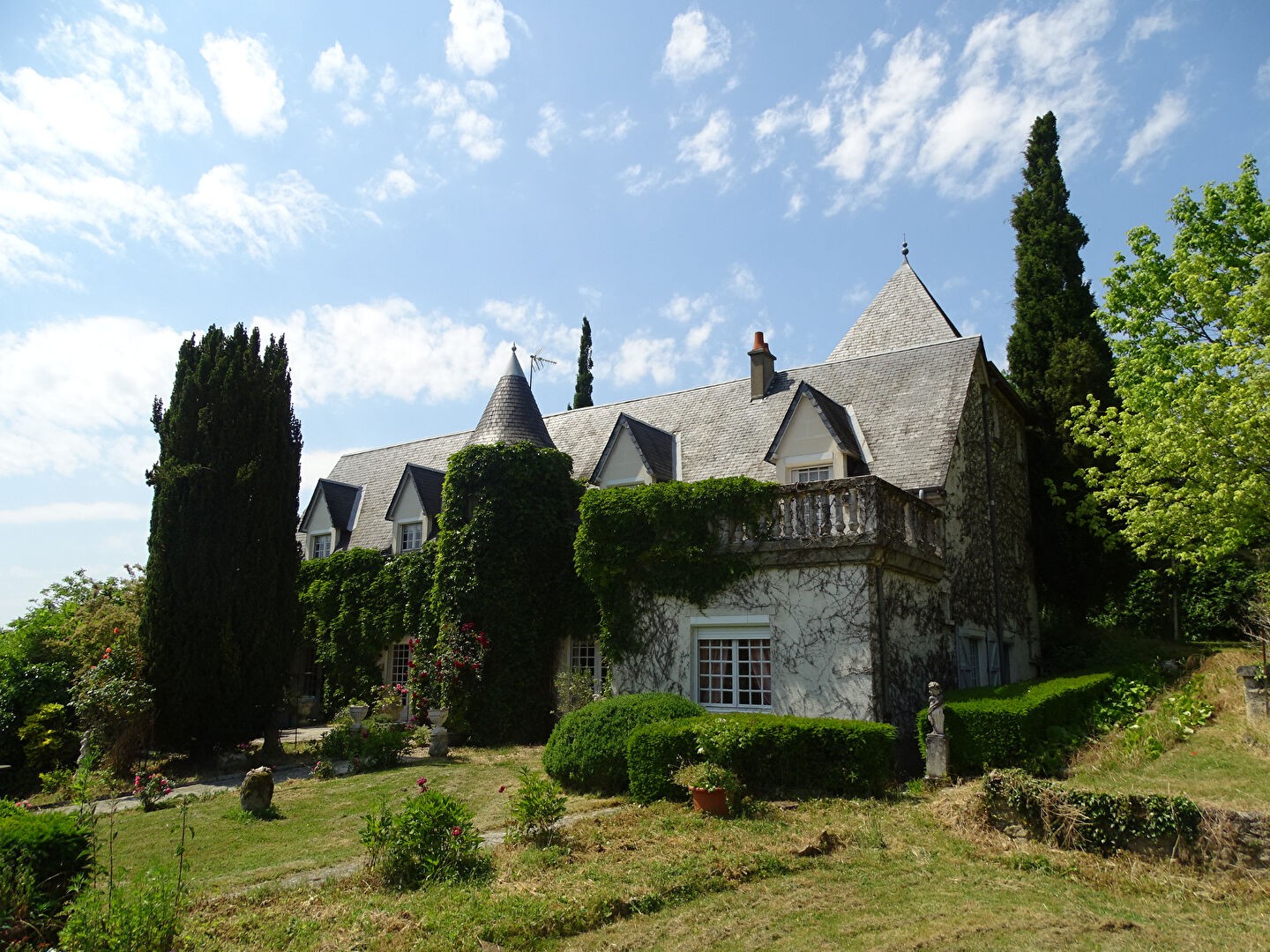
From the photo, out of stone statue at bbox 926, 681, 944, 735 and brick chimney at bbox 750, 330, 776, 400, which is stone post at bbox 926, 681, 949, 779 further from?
brick chimney at bbox 750, 330, 776, 400

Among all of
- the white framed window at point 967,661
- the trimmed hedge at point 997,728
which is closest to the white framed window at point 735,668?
the trimmed hedge at point 997,728

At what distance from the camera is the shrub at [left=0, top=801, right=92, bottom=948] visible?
5926 millimetres

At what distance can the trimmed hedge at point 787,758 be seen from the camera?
11117 mm

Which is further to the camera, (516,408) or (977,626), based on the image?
(516,408)

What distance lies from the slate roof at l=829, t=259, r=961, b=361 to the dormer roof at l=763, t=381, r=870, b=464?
358 cm

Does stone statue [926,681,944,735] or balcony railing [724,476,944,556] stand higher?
balcony railing [724,476,944,556]

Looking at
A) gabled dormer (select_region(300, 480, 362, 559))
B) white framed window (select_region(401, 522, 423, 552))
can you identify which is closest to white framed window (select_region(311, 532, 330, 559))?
gabled dormer (select_region(300, 480, 362, 559))

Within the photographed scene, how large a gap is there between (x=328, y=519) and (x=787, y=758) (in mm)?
Result: 18810

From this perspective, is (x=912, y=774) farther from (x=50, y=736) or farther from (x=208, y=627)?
(x=50, y=736)

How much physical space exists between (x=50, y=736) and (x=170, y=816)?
19.2 ft

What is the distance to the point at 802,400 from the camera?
17391 millimetres

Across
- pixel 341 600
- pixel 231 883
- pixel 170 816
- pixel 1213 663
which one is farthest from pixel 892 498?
pixel 341 600

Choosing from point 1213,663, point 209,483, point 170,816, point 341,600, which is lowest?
point 170,816

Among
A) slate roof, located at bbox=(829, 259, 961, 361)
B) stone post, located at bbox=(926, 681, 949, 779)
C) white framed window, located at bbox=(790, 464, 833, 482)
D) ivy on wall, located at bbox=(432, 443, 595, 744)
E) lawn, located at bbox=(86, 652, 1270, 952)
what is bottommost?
lawn, located at bbox=(86, 652, 1270, 952)
